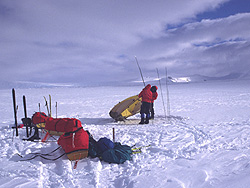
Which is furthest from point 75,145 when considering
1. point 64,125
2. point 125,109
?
point 125,109

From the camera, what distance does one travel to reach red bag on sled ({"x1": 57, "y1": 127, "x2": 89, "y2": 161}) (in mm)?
3721

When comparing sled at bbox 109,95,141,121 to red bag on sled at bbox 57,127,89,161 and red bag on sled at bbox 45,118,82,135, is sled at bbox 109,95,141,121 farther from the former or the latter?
red bag on sled at bbox 57,127,89,161

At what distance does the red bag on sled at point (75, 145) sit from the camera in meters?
3.72

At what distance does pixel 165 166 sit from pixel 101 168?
3.85ft

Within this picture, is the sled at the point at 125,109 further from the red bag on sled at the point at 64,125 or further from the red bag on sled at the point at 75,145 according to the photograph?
the red bag on sled at the point at 75,145

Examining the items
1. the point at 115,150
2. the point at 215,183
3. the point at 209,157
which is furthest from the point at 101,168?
the point at 209,157

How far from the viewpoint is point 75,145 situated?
3756 millimetres

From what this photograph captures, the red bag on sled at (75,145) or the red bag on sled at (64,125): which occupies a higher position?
the red bag on sled at (64,125)

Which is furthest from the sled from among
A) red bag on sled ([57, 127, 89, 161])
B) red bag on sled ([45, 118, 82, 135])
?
red bag on sled ([57, 127, 89, 161])

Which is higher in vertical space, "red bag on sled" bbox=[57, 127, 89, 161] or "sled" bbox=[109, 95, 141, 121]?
"sled" bbox=[109, 95, 141, 121]

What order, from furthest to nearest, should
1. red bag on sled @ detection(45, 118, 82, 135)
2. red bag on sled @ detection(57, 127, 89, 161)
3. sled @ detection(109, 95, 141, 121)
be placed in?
sled @ detection(109, 95, 141, 121) < red bag on sled @ detection(45, 118, 82, 135) < red bag on sled @ detection(57, 127, 89, 161)

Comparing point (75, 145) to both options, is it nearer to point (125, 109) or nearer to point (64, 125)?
point (64, 125)

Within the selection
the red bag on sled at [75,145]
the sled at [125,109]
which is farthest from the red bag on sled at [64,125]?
the sled at [125,109]

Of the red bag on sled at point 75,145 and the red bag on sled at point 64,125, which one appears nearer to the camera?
the red bag on sled at point 75,145
